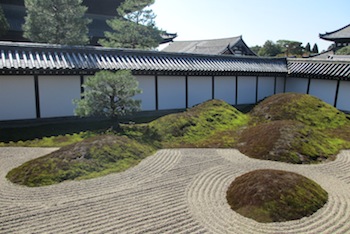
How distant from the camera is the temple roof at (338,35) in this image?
122 feet

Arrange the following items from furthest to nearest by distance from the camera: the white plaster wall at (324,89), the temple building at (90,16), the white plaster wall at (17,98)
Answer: the temple building at (90,16) → the white plaster wall at (324,89) → the white plaster wall at (17,98)

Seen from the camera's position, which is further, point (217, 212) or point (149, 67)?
point (149, 67)

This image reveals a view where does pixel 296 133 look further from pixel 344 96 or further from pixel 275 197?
pixel 344 96

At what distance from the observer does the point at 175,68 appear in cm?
1769

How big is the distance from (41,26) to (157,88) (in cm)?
1177

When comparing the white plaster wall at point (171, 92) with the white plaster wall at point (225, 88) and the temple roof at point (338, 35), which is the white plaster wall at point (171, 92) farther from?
the temple roof at point (338, 35)

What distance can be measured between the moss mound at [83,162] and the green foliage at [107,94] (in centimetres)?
249

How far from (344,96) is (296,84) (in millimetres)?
4197

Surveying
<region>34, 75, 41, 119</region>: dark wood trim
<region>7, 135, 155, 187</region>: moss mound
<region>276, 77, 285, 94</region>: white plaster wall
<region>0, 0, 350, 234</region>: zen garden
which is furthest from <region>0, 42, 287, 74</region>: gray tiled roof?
<region>7, 135, 155, 187</region>: moss mound

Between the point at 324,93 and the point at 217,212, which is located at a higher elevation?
the point at 324,93

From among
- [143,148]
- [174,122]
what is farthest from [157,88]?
[143,148]

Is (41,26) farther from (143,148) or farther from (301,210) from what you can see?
(301,210)

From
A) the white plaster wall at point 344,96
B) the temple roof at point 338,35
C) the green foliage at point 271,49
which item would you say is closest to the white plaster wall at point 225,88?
the white plaster wall at point 344,96

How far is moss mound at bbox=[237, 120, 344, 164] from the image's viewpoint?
10.8m
